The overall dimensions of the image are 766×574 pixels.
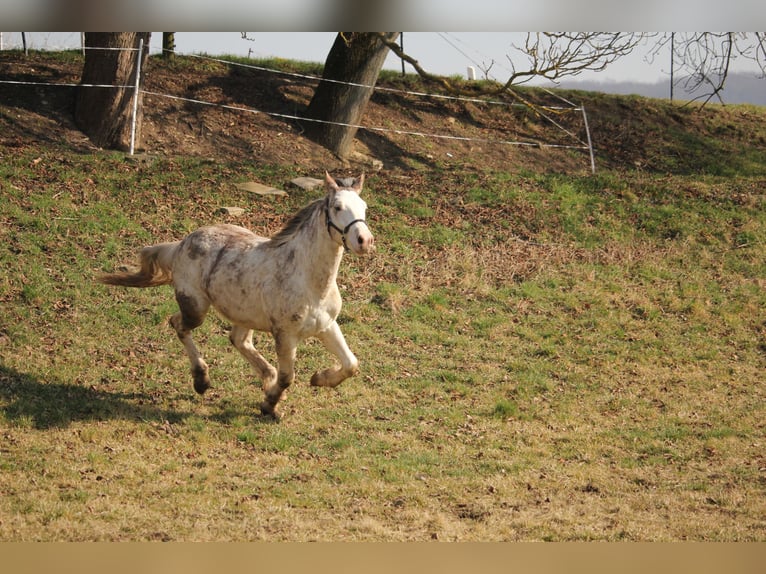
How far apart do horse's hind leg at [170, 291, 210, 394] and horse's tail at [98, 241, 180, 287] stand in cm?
50

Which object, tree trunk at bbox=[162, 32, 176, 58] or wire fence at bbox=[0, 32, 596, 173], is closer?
wire fence at bbox=[0, 32, 596, 173]

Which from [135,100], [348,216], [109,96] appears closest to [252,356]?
[348,216]

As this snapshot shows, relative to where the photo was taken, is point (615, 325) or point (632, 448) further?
point (615, 325)

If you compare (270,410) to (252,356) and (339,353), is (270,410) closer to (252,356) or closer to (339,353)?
(252,356)

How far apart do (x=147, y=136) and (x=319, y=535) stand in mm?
10585

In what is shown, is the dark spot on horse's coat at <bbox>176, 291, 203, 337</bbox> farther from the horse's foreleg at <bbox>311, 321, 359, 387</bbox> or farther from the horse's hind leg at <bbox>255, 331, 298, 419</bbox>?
the horse's foreleg at <bbox>311, 321, 359, 387</bbox>

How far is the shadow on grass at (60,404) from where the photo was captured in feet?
26.1

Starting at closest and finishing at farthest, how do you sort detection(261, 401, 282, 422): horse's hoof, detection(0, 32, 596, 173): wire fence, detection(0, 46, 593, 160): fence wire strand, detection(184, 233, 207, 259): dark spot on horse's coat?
detection(261, 401, 282, 422): horse's hoof → detection(184, 233, 207, 259): dark spot on horse's coat → detection(0, 32, 596, 173): wire fence → detection(0, 46, 593, 160): fence wire strand

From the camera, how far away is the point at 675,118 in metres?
21.5

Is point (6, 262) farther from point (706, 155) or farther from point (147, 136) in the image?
point (706, 155)

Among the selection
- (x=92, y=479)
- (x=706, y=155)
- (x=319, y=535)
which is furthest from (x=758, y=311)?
(x=92, y=479)

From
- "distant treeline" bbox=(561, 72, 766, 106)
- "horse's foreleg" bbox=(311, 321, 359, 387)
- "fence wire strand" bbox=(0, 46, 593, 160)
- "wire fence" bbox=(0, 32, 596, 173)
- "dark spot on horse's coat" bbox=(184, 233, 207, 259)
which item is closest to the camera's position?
"horse's foreleg" bbox=(311, 321, 359, 387)

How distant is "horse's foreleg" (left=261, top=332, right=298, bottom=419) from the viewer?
783 cm

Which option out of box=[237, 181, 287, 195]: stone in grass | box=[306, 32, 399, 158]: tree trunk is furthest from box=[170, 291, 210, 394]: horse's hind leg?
box=[306, 32, 399, 158]: tree trunk
